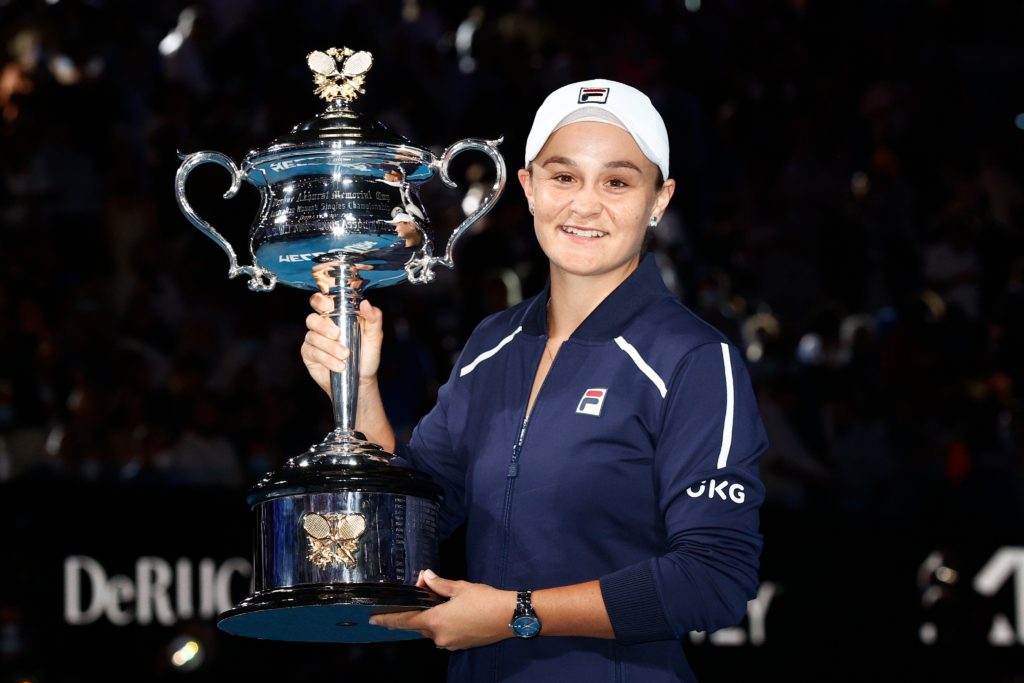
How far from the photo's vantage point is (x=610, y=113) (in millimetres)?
2832

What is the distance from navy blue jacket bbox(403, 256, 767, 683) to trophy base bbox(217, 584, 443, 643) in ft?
0.53

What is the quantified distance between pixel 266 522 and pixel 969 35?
366 inches

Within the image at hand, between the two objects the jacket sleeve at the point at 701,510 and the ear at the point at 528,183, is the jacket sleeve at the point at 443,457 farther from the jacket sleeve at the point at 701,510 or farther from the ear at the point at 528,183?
the jacket sleeve at the point at 701,510

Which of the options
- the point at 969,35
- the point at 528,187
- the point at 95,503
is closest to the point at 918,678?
the point at 95,503

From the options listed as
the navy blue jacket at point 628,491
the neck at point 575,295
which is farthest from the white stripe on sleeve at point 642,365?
the neck at point 575,295

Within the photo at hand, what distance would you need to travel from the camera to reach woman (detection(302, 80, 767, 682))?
2637 mm

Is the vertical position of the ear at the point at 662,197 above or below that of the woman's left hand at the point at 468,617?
above

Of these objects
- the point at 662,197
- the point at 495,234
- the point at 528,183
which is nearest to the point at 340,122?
the point at 528,183

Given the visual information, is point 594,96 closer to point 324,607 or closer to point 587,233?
point 587,233

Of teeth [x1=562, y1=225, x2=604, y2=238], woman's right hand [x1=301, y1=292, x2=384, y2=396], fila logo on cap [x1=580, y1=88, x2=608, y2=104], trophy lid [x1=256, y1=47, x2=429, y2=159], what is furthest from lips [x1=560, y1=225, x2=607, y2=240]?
woman's right hand [x1=301, y1=292, x2=384, y2=396]

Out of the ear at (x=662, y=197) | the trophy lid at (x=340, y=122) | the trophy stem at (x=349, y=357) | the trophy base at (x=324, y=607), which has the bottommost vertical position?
the trophy base at (x=324, y=607)

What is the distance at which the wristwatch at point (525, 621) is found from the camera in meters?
2.63

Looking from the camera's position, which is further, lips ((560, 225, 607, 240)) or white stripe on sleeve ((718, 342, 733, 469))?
lips ((560, 225, 607, 240))

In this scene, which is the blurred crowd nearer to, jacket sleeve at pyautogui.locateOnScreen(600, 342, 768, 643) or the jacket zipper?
the jacket zipper
